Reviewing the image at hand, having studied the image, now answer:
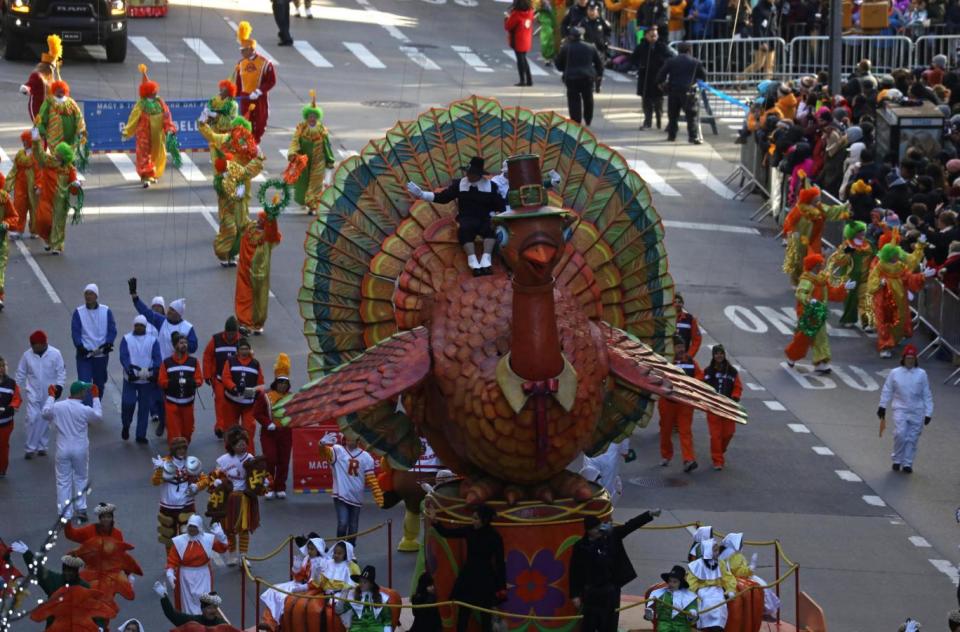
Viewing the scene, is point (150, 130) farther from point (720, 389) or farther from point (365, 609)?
point (365, 609)

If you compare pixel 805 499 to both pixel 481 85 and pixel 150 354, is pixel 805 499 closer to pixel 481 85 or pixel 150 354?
pixel 150 354

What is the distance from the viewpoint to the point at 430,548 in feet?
51.6

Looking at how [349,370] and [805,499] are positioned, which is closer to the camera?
[349,370]

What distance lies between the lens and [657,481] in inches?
867

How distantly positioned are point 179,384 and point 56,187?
282 inches

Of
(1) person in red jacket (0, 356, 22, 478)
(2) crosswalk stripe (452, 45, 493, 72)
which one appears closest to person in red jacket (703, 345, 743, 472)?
(1) person in red jacket (0, 356, 22, 478)

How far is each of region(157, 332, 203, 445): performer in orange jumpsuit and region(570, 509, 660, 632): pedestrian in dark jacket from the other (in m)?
7.47

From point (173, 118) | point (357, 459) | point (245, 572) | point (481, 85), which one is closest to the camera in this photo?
point (245, 572)

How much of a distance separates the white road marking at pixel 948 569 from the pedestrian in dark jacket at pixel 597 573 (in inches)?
207

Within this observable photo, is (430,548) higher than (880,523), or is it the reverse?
(430,548)

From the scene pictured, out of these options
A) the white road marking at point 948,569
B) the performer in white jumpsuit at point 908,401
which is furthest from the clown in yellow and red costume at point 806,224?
the white road marking at point 948,569

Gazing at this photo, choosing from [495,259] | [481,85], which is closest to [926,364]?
[495,259]

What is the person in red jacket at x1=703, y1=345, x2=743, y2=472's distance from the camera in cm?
2198

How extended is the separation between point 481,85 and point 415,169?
21.7 m
